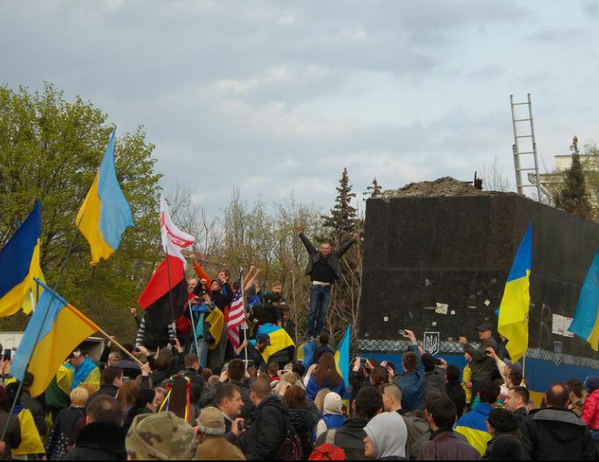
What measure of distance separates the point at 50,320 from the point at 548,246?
11552mm

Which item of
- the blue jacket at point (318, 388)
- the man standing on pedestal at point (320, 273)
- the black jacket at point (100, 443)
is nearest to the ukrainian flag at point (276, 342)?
the man standing on pedestal at point (320, 273)

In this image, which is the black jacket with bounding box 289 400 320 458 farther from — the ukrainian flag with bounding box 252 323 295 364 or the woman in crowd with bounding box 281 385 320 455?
the ukrainian flag with bounding box 252 323 295 364

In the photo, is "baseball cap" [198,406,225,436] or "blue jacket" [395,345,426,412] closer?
"baseball cap" [198,406,225,436]

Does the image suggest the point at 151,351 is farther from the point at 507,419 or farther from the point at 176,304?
the point at 507,419

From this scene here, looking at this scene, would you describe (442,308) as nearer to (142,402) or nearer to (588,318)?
(588,318)

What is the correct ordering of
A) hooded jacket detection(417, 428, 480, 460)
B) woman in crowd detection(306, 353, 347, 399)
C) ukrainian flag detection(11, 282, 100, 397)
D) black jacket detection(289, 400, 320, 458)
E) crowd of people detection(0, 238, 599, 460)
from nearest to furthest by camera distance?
crowd of people detection(0, 238, 599, 460), hooded jacket detection(417, 428, 480, 460), black jacket detection(289, 400, 320, 458), ukrainian flag detection(11, 282, 100, 397), woman in crowd detection(306, 353, 347, 399)

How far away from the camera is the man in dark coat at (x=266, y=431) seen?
10.3 metres

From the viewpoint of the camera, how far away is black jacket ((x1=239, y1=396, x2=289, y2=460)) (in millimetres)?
10328

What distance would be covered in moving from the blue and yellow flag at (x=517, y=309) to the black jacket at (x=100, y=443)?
8.86 meters

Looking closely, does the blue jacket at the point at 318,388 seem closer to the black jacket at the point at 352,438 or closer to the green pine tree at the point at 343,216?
the black jacket at the point at 352,438

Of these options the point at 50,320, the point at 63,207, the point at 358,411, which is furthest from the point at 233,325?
the point at 63,207

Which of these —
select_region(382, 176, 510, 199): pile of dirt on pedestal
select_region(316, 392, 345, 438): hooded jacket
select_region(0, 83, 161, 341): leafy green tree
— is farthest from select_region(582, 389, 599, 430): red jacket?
select_region(0, 83, 161, 341): leafy green tree

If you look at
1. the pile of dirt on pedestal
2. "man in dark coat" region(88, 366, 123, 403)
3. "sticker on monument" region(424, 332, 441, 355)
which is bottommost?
"man in dark coat" region(88, 366, 123, 403)

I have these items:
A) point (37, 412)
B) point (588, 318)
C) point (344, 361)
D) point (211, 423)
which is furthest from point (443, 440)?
point (588, 318)
